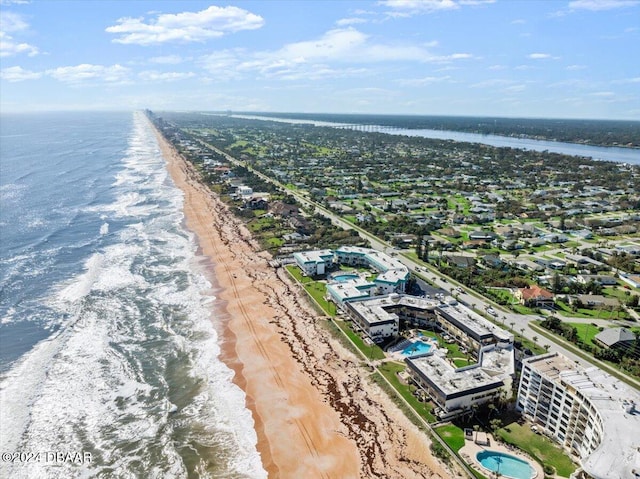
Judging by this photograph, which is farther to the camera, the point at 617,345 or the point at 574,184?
the point at 574,184

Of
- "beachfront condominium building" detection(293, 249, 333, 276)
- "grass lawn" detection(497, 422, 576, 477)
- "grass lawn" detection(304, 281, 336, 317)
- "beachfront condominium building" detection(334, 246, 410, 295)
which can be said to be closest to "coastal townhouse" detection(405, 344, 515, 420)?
"grass lawn" detection(497, 422, 576, 477)

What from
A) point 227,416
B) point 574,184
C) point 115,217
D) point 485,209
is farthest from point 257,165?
point 227,416

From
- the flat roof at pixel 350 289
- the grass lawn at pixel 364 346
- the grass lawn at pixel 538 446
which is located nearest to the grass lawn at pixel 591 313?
the flat roof at pixel 350 289

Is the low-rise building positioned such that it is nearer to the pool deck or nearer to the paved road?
the paved road

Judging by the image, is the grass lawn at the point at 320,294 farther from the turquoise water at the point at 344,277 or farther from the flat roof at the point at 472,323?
the flat roof at the point at 472,323

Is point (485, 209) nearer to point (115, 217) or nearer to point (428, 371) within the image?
point (428, 371)
